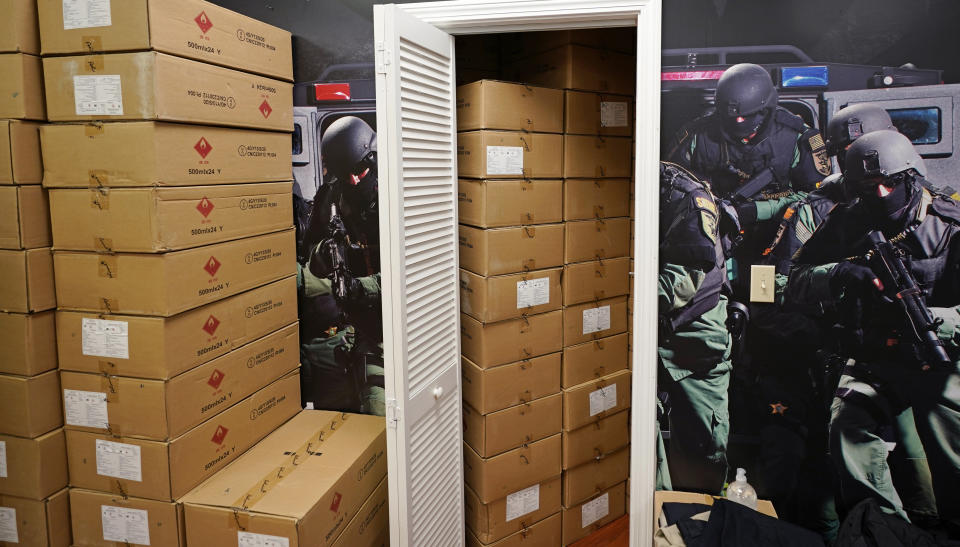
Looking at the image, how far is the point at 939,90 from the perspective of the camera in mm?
1607

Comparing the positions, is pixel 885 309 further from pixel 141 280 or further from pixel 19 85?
pixel 19 85

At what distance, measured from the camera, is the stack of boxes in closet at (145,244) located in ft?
5.34

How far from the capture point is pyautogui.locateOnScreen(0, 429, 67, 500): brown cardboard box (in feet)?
5.63

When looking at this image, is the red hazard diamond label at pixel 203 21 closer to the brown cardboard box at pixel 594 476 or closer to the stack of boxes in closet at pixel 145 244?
the stack of boxes in closet at pixel 145 244

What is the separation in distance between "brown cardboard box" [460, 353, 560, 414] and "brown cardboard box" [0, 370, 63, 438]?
135cm

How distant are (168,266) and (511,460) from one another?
57.7 inches

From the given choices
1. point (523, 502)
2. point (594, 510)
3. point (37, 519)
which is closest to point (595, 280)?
point (523, 502)

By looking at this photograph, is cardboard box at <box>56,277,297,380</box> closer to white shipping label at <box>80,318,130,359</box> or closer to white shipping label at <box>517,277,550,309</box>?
white shipping label at <box>80,318,130,359</box>

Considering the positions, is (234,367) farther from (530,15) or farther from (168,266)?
(530,15)

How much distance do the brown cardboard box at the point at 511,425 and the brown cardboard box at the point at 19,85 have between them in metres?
1.74

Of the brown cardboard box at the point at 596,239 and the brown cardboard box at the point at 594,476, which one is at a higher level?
the brown cardboard box at the point at 596,239

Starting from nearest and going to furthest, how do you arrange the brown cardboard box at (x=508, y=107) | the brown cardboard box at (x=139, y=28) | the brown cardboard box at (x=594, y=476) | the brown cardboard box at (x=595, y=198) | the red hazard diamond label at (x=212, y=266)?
the brown cardboard box at (x=139, y=28) → the red hazard diamond label at (x=212, y=266) → the brown cardboard box at (x=508, y=107) → the brown cardboard box at (x=595, y=198) → the brown cardboard box at (x=594, y=476)

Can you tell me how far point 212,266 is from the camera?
1833 mm

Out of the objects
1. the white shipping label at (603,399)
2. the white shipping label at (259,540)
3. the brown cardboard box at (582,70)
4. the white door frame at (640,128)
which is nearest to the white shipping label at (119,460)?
the white shipping label at (259,540)
